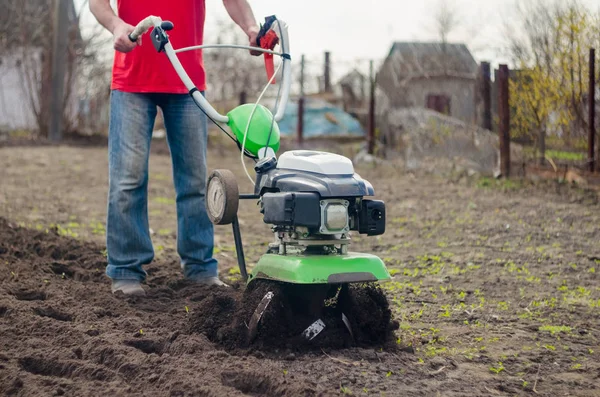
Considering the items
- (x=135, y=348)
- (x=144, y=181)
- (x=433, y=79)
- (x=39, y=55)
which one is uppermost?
(x=39, y=55)

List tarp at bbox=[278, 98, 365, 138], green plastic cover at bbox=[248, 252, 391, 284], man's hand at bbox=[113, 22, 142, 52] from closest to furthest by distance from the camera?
green plastic cover at bbox=[248, 252, 391, 284], man's hand at bbox=[113, 22, 142, 52], tarp at bbox=[278, 98, 365, 138]

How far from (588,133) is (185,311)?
5262 millimetres

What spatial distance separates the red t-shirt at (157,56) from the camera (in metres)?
3.95

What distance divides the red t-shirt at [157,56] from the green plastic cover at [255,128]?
697mm

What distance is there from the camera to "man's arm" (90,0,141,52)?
11.7ft

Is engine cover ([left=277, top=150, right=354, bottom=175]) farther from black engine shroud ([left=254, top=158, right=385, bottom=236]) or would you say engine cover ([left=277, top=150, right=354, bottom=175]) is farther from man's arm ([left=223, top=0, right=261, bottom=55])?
man's arm ([left=223, top=0, right=261, bottom=55])

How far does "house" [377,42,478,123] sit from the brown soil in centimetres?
361

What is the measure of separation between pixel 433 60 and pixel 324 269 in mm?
10156

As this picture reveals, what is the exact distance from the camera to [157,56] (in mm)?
3953

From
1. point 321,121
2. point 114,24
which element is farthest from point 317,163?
point 321,121

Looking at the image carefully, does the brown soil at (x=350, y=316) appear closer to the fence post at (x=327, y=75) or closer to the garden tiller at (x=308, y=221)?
the garden tiller at (x=308, y=221)

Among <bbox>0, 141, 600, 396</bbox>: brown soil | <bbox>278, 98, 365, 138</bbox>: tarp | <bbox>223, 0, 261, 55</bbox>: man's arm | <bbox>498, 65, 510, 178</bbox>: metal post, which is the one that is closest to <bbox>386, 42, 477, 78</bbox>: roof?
<bbox>278, 98, 365, 138</bbox>: tarp

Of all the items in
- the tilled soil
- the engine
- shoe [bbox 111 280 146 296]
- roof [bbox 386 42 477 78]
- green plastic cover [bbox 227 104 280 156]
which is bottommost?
the tilled soil

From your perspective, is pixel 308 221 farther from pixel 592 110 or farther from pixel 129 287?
pixel 592 110
